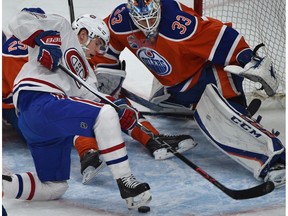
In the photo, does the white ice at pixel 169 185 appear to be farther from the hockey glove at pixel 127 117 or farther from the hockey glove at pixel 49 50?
the hockey glove at pixel 49 50

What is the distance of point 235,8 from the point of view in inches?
166

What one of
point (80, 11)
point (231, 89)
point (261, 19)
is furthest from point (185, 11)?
point (80, 11)

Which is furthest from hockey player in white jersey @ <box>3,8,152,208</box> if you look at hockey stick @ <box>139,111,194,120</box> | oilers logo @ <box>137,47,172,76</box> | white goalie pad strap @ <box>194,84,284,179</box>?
hockey stick @ <box>139,111,194,120</box>

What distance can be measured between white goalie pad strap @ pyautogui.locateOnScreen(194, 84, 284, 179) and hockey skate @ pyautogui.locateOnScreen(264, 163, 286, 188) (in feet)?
0.09

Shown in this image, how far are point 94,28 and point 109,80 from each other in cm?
47

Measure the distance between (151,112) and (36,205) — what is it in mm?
1179

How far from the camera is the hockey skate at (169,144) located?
3.40 m

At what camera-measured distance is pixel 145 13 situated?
128 inches

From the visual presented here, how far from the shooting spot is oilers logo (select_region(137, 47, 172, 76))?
3.45 m

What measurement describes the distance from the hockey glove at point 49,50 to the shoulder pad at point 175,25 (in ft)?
2.00

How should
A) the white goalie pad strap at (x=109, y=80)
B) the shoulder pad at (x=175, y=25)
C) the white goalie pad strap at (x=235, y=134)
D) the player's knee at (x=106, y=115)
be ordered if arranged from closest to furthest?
the player's knee at (x=106, y=115), the white goalie pad strap at (x=235, y=134), the shoulder pad at (x=175, y=25), the white goalie pad strap at (x=109, y=80)

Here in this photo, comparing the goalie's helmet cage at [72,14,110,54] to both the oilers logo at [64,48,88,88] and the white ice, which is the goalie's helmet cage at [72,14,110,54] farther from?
the white ice

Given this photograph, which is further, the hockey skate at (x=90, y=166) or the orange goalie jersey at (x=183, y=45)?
the orange goalie jersey at (x=183, y=45)

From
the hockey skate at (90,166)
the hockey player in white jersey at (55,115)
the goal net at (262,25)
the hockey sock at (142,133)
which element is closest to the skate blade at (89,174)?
the hockey skate at (90,166)
